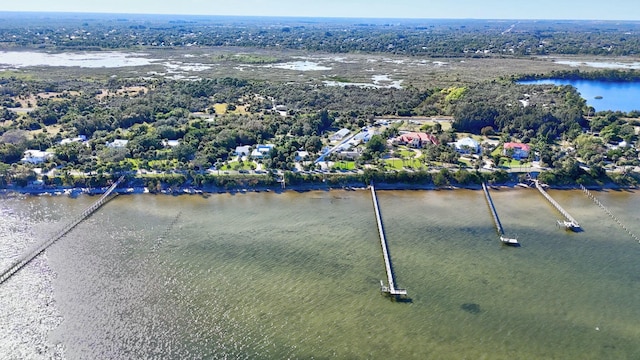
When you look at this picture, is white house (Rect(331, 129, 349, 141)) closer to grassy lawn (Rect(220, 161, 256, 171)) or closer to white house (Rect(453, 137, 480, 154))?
grassy lawn (Rect(220, 161, 256, 171))

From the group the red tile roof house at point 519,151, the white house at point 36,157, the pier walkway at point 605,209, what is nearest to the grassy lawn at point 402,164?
the red tile roof house at point 519,151

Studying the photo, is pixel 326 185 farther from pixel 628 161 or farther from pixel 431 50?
pixel 431 50

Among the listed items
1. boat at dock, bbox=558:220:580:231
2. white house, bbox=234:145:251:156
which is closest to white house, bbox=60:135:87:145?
white house, bbox=234:145:251:156

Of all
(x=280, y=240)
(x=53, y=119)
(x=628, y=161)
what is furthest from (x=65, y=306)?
(x=628, y=161)

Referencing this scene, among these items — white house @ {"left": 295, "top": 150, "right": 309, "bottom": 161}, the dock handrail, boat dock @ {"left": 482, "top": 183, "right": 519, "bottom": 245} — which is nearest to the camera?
boat dock @ {"left": 482, "top": 183, "right": 519, "bottom": 245}

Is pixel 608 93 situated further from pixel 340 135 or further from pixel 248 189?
pixel 248 189

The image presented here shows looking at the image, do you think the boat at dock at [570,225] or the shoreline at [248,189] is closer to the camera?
the boat at dock at [570,225]

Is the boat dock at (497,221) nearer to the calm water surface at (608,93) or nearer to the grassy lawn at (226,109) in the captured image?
the grassy lawn at (226,109)

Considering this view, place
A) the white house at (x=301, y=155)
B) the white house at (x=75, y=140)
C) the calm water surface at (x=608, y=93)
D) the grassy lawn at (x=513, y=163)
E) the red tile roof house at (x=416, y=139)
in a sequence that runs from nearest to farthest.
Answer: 1. the grassy lawn at (x=513, y=163)
2. the white house at (x=301, y=155)
3. the white house at (x=75, y=140)
4. the red tile roof house at (x=416, y=139)
5. the calm water surface at (x=608, y=93)
